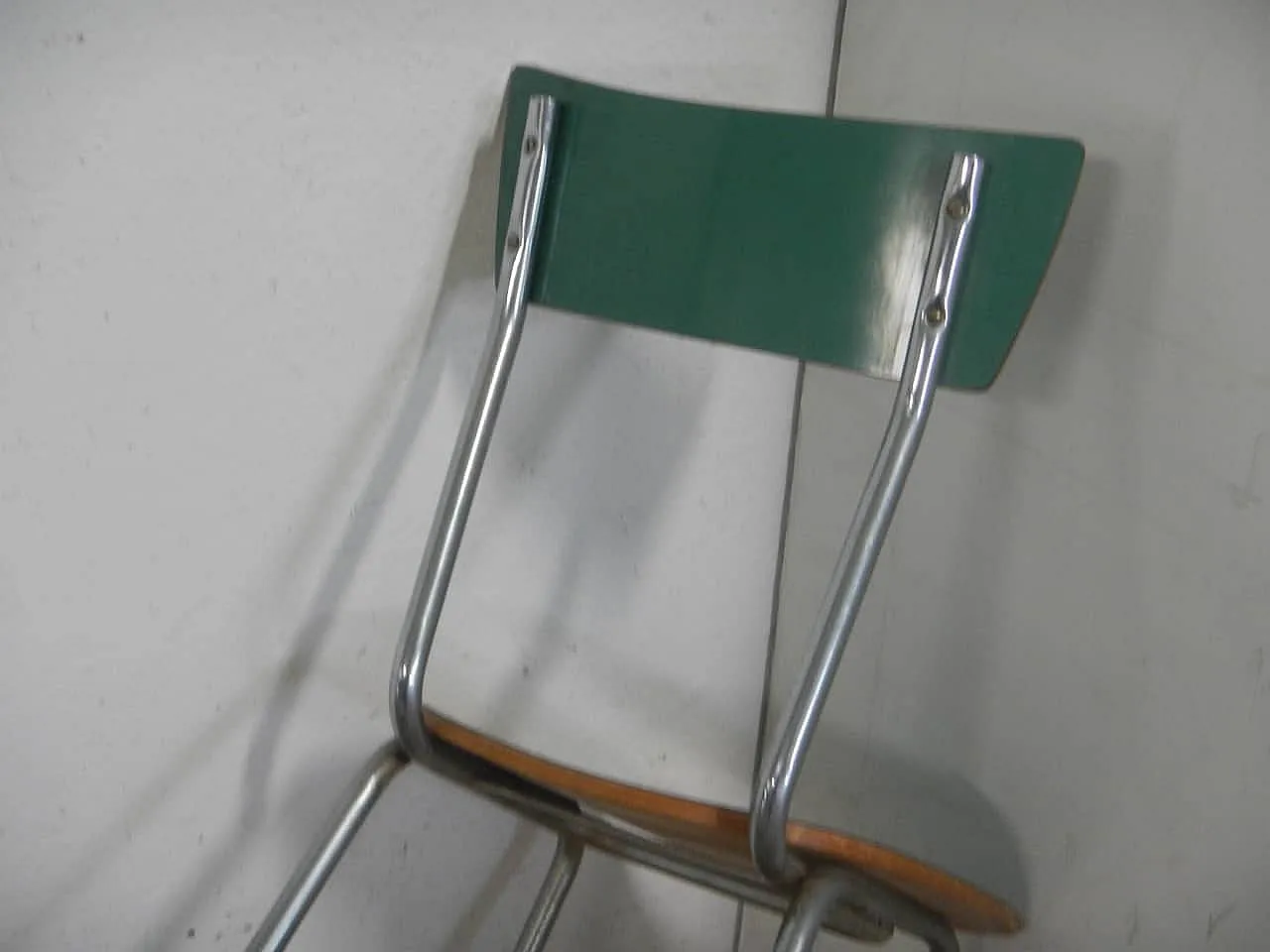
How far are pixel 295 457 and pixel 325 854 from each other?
10.2 inches

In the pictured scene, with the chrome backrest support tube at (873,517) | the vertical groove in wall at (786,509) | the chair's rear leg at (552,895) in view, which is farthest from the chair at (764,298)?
the vertical groove in wall at (786,509)

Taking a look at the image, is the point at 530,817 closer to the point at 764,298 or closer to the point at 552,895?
the point at 552,895

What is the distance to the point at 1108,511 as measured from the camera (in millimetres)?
724

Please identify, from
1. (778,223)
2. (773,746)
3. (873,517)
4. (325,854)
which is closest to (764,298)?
(778,223)

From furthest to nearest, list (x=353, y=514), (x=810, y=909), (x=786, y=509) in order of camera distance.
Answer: (x=786, y=509), (x=353, y=514), (x=810, y=909)

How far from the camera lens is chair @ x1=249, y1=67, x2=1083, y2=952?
62cm

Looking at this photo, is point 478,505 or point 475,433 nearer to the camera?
point 475,433

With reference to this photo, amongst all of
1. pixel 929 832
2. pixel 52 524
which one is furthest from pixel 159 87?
pixel 929 832

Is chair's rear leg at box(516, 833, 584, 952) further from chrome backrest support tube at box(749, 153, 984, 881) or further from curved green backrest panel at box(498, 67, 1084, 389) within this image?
curved green backrest panel at box(498, 67, 1084, 389)

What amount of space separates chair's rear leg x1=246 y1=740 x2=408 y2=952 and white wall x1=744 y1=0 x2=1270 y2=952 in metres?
0.42

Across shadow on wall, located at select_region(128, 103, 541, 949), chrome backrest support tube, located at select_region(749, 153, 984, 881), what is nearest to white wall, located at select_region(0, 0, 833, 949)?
shadow on wall, located at select_region(128, 103, 541, 949)

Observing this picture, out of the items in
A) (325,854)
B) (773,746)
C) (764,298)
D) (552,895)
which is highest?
(764,298)

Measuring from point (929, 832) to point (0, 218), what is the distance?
76cm

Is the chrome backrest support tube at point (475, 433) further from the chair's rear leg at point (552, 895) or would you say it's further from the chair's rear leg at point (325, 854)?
the chair's rear leg at point (552, 895)
